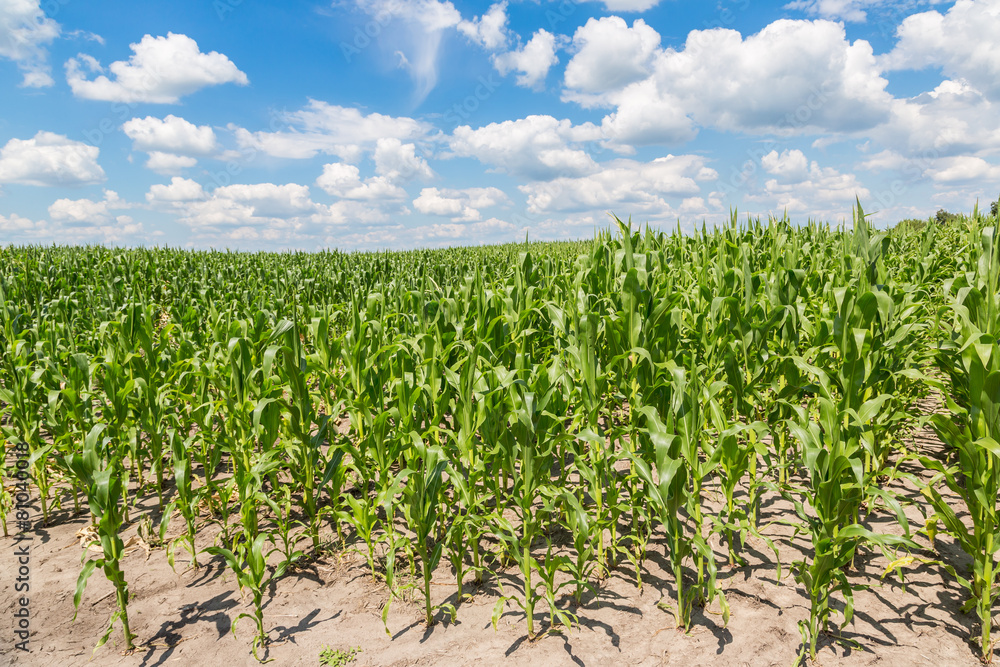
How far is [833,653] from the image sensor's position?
2.35 meters

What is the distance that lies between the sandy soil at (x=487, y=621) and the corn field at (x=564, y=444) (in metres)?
0.08

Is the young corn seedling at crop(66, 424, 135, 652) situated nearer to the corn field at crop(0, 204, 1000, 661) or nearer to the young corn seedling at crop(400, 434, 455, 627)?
the corn field at crop(0, 204, 1000, 661)

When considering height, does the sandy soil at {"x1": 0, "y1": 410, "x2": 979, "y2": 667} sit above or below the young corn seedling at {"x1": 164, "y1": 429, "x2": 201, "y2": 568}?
below

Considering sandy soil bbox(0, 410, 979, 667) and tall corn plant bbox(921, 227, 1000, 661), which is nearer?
tall corn plant bbox(921, 227, 1000, 661)

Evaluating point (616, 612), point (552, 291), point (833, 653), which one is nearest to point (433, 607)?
point (616, 612)

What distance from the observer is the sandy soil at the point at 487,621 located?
7.82 ft

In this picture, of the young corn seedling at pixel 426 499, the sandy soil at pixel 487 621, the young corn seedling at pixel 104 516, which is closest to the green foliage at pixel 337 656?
the sandy soil at pixel 487 621

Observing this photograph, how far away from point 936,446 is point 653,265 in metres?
2.66

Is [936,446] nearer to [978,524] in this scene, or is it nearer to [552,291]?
[978,524]

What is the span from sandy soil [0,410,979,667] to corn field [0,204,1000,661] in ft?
0.25

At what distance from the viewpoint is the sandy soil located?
2385mm

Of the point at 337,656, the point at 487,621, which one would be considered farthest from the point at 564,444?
the point at 337,656

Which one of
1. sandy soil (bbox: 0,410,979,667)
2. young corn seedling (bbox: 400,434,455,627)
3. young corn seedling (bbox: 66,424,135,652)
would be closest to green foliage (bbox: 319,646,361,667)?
sandy soil (bbox: 0,410,979,667)

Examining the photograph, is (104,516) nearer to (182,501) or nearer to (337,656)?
(182,501)
